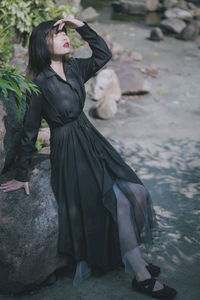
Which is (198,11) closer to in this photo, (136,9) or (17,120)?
(136,9)

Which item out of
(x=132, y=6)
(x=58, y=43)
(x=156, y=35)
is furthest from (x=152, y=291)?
(x=132, y=6)

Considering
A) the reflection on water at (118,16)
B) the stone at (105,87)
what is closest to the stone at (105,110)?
the stone at (105,87)

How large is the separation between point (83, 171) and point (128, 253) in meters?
0.76

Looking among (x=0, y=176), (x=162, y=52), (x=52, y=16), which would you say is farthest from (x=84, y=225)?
(x=162, y=52)

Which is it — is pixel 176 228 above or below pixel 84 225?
below

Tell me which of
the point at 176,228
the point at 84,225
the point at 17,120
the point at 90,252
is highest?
the point at 17,120

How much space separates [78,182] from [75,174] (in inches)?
2.9

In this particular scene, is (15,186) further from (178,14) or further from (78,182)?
(178,14)

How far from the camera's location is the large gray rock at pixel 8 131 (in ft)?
11.6

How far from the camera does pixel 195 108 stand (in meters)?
7.44

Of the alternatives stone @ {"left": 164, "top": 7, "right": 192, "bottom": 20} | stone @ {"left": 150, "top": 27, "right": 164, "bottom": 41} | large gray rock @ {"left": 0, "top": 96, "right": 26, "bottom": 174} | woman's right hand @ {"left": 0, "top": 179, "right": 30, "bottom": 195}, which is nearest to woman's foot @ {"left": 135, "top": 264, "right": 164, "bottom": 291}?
woman's right hand @ {"left": 0, "top": 179, "right": 30, "bottom": 195}

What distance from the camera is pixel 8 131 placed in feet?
11.7

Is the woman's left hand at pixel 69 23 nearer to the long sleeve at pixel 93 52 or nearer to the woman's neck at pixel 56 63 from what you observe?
the long sleeve at pixel 93 52

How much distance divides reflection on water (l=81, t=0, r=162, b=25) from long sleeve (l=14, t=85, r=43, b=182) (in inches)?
434
